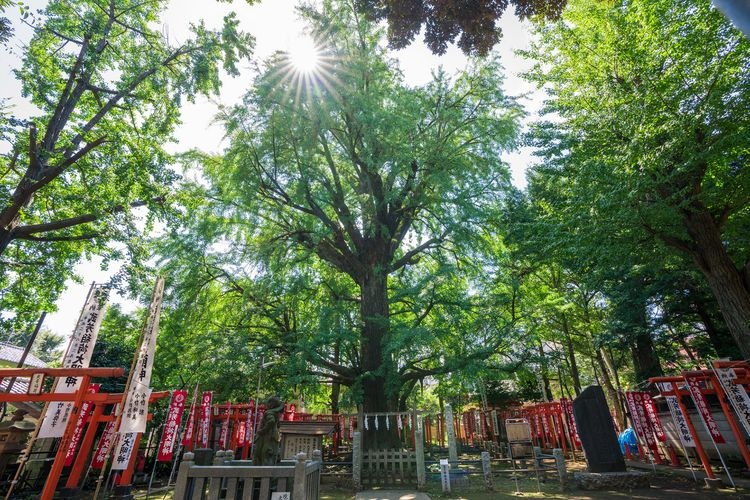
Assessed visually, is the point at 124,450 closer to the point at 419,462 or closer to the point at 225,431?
the point at 225,431

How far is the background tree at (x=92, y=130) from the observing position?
10.2 meters

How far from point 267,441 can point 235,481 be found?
1.41m

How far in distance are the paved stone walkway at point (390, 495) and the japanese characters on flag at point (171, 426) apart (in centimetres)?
531

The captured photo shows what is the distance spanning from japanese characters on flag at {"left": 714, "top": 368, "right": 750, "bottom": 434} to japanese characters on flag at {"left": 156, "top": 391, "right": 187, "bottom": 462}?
13.3m

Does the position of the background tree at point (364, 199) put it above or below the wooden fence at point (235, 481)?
above

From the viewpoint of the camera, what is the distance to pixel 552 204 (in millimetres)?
12633

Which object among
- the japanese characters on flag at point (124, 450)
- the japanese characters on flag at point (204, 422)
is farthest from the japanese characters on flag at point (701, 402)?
the japanese characters on flag at point (204, 422)

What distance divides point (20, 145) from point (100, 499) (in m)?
9.88

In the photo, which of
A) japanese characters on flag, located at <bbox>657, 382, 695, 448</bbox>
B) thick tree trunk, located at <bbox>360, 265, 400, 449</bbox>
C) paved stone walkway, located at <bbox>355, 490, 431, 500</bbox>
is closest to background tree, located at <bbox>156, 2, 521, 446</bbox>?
thick tree trunk, located at <bbox>360, 265, 400, 449</bbox>

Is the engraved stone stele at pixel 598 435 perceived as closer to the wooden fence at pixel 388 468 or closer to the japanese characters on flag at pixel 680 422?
the japanese characters on flag at pixel 680 422

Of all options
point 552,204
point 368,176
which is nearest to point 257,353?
point 368,176

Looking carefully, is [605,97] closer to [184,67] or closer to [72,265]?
[184,67]

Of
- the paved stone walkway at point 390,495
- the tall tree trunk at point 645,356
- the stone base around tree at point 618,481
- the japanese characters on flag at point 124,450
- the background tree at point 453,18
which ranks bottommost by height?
the paved stone walkway at point 390,495

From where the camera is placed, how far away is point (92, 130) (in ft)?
39.0
